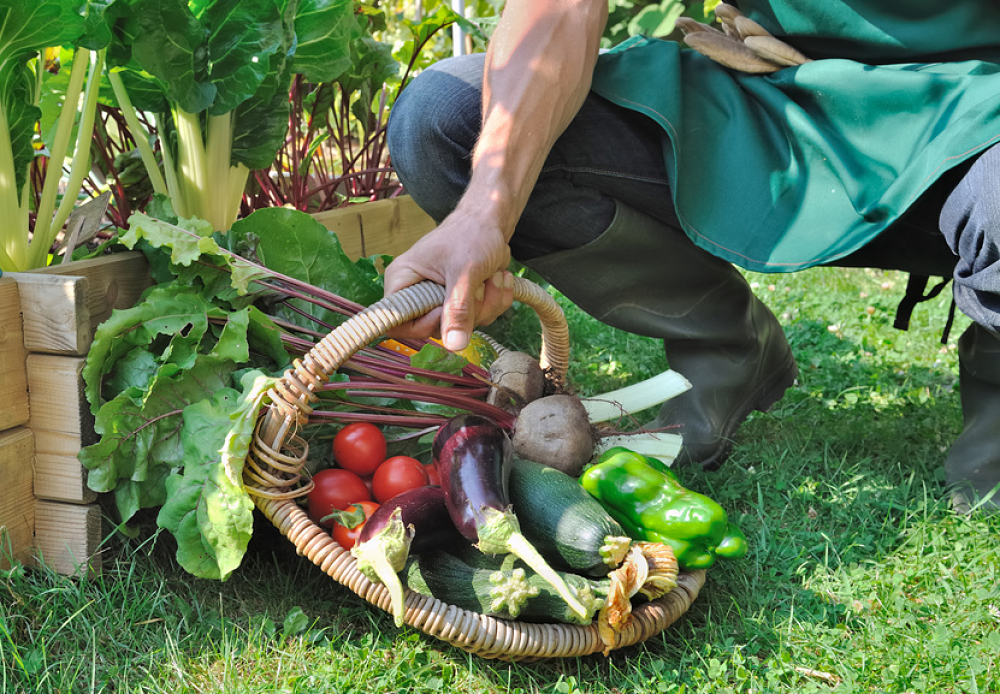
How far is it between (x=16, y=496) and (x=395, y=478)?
75cm

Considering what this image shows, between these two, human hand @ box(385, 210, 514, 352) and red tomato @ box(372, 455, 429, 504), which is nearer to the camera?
human hand @ box(385, 210, 514, 352)

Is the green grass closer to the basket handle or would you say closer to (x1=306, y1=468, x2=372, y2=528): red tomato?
(x1=306, y1=468, x2=372, y2=528): red tomato

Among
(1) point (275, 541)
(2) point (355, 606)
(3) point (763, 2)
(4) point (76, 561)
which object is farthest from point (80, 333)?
(3) point (763, 2)

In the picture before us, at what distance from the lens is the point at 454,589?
4.89ft

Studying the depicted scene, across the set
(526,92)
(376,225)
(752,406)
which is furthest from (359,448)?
(752,406)

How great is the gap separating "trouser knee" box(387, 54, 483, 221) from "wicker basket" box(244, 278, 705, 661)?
1.85 feet

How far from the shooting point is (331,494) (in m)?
1.72

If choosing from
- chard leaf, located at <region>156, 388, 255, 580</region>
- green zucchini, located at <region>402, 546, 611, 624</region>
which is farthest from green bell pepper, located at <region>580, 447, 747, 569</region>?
chard leaf, located at <region>156, 388, 255, 580</region>

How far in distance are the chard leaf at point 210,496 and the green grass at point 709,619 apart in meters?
0.14

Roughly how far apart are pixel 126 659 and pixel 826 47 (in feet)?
6.33

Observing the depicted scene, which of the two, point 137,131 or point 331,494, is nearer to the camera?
point 331,494

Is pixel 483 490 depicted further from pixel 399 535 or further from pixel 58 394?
pixel 58 394

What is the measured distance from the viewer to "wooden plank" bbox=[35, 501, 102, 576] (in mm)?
1706

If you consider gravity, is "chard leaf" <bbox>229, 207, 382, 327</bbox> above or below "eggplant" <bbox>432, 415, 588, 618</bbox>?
above
